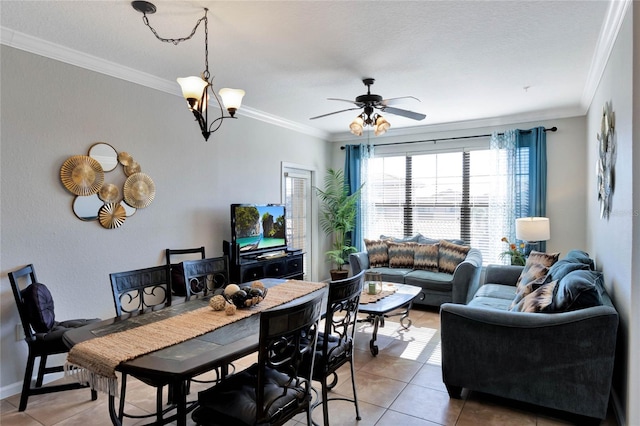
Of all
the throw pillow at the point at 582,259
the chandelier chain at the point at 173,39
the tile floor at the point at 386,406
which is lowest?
the tile floor at the point at 386,406

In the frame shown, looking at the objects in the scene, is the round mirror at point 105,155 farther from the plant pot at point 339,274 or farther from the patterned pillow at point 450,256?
the patterned pillow at point 450,256

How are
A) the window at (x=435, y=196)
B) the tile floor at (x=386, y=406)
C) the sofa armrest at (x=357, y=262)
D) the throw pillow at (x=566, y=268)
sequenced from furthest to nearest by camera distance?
the window at (x=435, y=196)
the sofa armrest at (x=357, y=262)
the throw pillow at (x=566, y=268)
the tile floor at (x=386, y=406)

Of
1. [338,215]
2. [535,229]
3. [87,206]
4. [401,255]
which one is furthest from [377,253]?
[87,206]

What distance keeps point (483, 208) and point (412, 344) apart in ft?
9.38

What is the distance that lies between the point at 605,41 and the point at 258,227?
388 cm

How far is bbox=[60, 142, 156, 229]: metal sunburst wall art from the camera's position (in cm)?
325

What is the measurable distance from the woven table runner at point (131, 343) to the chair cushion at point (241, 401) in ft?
1.01

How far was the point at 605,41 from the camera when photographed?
9.47ft

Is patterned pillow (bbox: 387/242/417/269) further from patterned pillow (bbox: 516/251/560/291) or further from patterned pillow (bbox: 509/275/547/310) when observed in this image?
patterned pillow (bbox: 509/275/547/310)

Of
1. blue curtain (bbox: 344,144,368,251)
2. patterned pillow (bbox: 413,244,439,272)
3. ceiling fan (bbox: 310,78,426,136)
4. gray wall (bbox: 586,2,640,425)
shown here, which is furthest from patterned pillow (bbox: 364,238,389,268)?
gray wall (bbox: 586,2,640,425)

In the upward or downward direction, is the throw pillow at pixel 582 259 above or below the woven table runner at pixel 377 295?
above

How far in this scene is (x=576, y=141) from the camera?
5133mm

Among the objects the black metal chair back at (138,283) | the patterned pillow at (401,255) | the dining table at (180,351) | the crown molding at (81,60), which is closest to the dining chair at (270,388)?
the dining table at (180,351)

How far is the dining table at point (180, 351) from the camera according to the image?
153 centimetres
